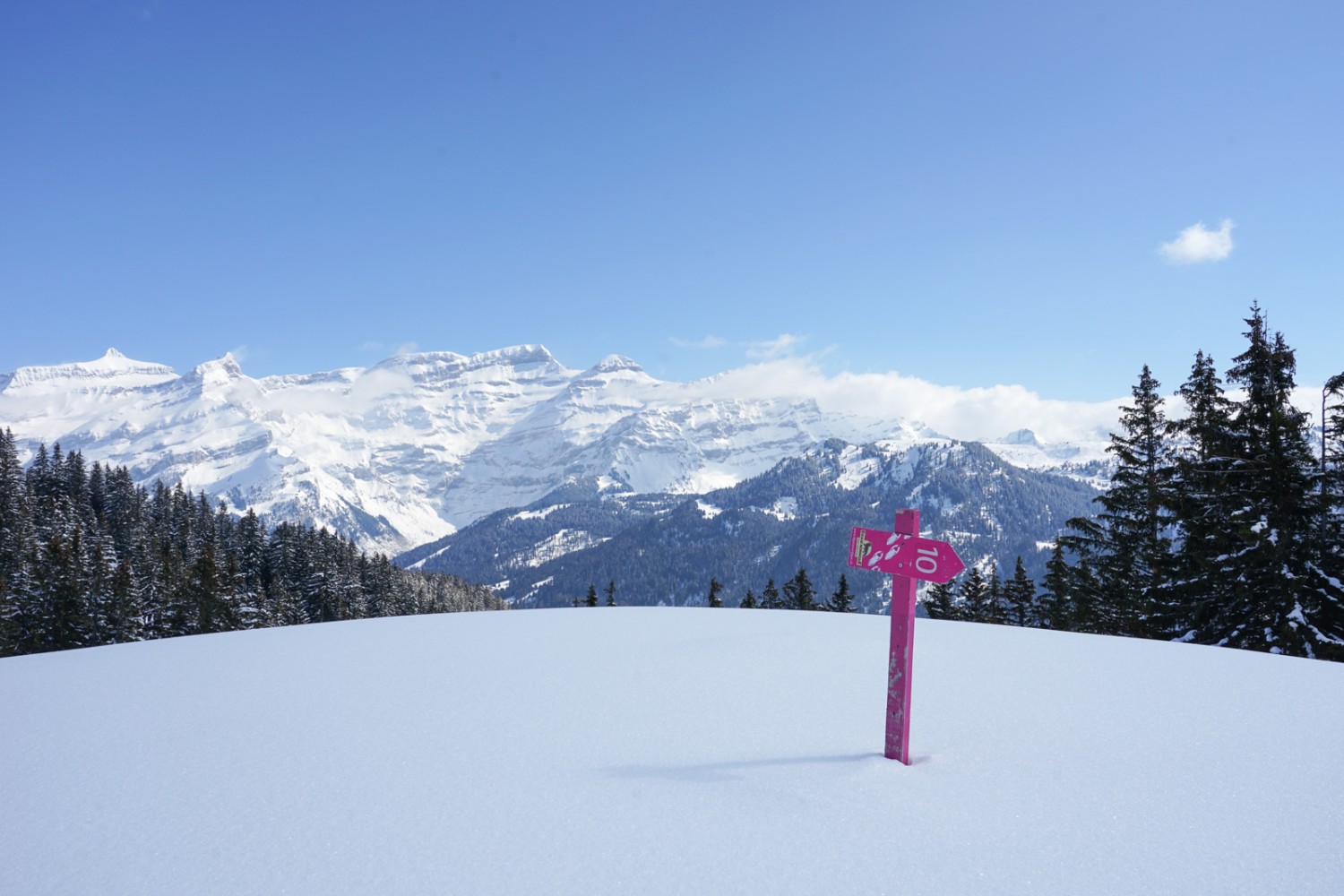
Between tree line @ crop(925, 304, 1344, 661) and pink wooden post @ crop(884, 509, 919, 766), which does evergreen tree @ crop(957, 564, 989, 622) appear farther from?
pink wooden post @ crop(884, 509, 919, 766)

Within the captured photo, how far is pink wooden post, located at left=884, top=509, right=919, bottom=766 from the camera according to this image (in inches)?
173

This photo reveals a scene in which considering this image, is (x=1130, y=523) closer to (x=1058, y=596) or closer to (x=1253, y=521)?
(x=1253, y=521)

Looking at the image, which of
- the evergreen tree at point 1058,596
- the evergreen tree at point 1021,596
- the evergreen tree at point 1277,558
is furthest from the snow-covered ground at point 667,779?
the evergreen tree at point 1021,596

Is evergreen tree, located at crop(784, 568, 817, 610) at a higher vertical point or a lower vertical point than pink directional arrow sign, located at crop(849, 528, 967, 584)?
lower

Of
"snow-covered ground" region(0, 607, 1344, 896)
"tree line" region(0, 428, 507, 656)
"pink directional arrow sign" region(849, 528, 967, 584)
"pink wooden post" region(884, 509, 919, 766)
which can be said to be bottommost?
"tree line" region(0, 428, 507, 656)

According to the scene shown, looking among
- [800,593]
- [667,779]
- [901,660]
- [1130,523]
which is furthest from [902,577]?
[800,593]

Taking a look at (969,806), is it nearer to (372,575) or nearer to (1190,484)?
(1190,484)

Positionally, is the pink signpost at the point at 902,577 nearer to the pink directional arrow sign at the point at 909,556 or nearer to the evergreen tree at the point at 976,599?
the pink directional arrow sign at the point at 909,556

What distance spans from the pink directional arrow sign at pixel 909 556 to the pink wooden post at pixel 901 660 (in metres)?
0.09

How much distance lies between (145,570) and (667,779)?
195ft

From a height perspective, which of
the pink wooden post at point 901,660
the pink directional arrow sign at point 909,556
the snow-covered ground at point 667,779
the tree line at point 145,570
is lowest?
the tree line at point 145,570

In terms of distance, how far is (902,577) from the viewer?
4738 mm

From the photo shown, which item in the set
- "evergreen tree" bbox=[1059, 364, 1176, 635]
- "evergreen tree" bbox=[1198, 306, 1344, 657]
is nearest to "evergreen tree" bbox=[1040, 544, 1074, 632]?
"evergreen tree" bbox=[1059, 364, 1176, 635]

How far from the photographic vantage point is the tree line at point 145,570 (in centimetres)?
3925
